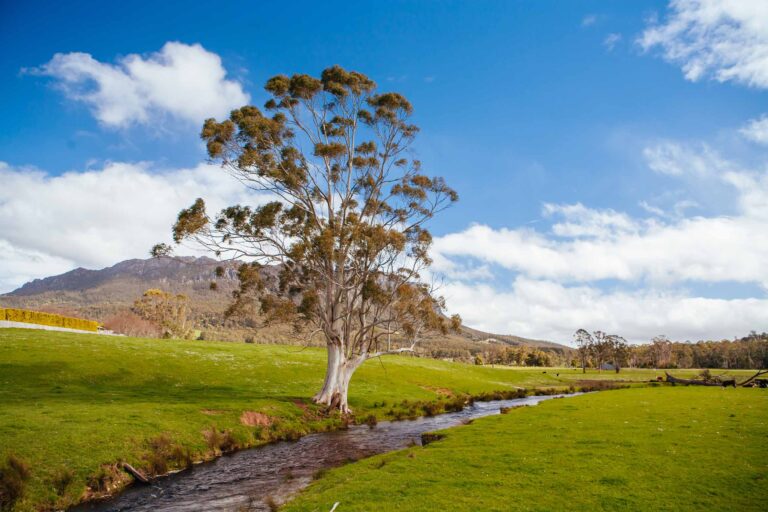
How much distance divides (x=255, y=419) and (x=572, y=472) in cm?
2122

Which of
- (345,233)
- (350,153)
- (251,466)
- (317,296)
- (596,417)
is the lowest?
(251,466)

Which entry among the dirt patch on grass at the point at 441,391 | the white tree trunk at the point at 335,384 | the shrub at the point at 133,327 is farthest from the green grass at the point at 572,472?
the shrub at the point at 133,327

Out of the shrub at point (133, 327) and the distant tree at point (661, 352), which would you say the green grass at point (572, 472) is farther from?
the distant tree at point (661, 352)

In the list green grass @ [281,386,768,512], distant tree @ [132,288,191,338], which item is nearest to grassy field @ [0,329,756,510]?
green grass @ [281,386,768,512]

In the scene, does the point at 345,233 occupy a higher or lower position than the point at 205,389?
higher

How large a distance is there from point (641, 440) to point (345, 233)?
23.0 m

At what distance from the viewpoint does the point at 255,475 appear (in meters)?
18.9

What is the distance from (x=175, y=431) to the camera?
74.5 feet

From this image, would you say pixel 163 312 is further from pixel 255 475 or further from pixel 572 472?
pixel 572 472

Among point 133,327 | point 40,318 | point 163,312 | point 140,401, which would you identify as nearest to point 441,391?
point 140,401

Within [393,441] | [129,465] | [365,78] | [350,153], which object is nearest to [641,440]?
[393,441]

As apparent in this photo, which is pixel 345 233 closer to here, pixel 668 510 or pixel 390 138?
pixel 390 138

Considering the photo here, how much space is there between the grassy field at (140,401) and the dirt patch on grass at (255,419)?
0.56 ft

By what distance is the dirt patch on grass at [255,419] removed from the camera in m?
27.7
